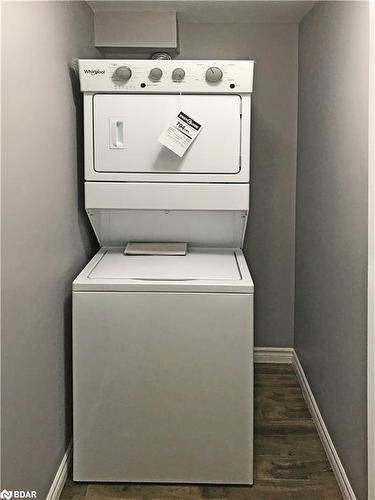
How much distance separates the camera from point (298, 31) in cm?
307

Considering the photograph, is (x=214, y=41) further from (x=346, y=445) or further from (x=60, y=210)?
(x=346, y=445)

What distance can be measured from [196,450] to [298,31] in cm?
221

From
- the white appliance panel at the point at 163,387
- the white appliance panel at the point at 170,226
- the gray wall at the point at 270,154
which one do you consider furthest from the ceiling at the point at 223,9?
the white appliance panel at the point at 163,387

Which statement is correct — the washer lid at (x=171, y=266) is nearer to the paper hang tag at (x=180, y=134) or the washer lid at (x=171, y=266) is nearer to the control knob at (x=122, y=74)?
the paper hang tag at (x=180, y=134)

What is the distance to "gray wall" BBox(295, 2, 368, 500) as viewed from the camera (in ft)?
6.26

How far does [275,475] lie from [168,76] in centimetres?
170

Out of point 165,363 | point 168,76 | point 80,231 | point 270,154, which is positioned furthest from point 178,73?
point 165,363

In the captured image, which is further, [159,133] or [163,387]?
[159,133]

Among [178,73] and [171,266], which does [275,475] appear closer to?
[171,266]

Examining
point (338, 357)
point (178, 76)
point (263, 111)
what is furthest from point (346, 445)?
point (263, 111)

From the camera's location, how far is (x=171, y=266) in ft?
7.86

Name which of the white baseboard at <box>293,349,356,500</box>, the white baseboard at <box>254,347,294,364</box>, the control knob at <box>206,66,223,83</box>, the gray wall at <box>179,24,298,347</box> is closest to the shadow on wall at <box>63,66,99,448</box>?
the control knob at <box>206,66,223,83</box>

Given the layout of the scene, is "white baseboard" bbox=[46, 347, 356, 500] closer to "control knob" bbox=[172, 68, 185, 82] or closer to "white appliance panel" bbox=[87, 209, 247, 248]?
"white appliance panel" bbox=[87, 209, 247, 248]

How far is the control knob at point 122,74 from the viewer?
242 cm
